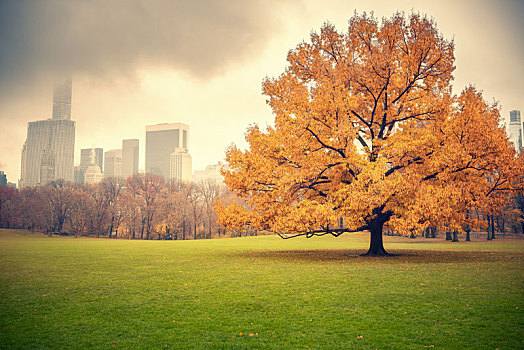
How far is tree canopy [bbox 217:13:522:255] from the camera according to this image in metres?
22.1

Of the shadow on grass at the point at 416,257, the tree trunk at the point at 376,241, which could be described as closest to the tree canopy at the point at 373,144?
the tree trunk at the point at 376,241

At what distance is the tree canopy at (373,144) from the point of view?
2208cm

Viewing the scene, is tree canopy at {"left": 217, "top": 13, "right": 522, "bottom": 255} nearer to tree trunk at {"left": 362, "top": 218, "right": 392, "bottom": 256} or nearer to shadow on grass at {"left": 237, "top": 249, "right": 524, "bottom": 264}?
tree trunk at {"left": 362, "top": 218, "right": 392, "bottom": 256}

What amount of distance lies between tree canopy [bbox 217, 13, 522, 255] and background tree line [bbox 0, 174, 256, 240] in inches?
2586

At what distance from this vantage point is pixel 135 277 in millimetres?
17922

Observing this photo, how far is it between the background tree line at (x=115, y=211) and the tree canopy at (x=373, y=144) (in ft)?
215

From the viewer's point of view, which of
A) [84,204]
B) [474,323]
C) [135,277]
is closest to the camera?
[474,323]

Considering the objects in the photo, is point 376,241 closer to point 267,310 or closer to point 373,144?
point 373,144

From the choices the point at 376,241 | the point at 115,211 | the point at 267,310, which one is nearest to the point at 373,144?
the point at 376,241

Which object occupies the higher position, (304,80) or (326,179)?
(304,80)

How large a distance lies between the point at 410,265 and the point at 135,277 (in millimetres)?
15181

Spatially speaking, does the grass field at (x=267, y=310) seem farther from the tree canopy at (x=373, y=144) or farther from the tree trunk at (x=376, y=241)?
the tree trunk at (x=376, y=241)

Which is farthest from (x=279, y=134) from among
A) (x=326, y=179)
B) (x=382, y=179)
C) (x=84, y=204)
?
(x=84, y=204)

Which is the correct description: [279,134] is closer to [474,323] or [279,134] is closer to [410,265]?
[410,265]
